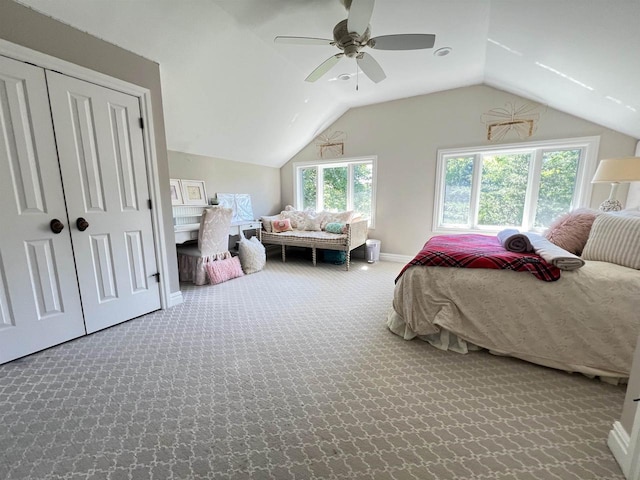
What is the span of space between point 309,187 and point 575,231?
4.05m

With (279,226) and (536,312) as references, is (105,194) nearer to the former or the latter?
(279,226)

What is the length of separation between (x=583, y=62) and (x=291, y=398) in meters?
3.45

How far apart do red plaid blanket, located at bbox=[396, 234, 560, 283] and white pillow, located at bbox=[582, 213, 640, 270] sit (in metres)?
0.47

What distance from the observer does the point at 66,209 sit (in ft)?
6.30

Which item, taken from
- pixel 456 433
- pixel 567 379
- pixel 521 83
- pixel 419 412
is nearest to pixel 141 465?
pixel 419 412

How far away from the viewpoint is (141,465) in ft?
3.55

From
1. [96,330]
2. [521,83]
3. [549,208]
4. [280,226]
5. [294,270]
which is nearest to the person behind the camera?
[96,330]

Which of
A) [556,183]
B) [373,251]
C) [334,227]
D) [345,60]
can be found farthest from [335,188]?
[556,183]

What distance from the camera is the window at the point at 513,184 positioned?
328 centimetres

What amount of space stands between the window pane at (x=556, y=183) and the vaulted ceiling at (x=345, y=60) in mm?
502

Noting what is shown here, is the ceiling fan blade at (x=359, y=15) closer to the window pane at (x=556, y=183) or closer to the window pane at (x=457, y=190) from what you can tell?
the window pane at (x=457, y=190)

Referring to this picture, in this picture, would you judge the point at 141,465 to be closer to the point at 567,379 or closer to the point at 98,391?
the point at 98,391

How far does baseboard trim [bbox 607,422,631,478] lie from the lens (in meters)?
1.00

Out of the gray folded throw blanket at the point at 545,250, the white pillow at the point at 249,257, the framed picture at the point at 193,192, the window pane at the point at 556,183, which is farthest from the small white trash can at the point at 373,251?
the framed picture at the point at 193,192
